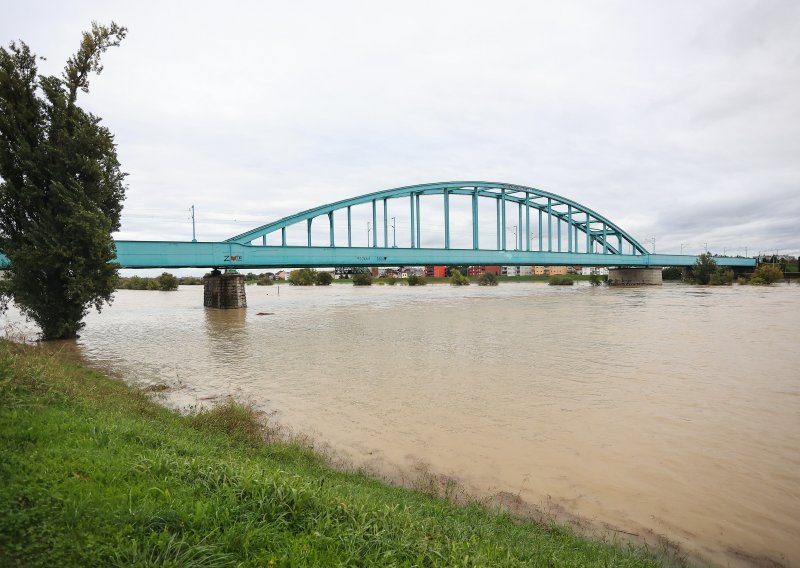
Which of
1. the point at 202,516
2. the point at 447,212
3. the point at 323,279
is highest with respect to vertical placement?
the point at 447,212

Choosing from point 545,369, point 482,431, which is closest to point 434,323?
point 545,369

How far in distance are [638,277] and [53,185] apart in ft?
320

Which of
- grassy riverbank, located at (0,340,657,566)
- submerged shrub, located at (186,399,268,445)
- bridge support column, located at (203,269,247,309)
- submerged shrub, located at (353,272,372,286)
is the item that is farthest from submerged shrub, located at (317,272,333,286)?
grassy riverbank, located at (0,340,657,566)

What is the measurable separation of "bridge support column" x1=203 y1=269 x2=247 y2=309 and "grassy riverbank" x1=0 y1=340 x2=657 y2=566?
36470mm

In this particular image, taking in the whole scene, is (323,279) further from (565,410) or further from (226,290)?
(565,410)

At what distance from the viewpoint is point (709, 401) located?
993 centimetres

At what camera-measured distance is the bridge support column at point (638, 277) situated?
88500 mm

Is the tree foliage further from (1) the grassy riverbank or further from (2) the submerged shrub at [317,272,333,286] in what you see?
(1) the grassy riverbank

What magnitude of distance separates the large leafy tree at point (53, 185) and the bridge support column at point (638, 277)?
95357mm

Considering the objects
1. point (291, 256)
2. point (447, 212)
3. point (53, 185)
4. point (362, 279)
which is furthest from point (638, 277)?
point (53, 185)

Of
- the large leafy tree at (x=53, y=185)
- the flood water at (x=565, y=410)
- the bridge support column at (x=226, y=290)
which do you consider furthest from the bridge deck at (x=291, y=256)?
the large leafy tree at (x=53, y=185)

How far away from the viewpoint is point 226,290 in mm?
40281

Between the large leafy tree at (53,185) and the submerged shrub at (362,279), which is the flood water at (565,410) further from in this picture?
the submerged shrub at (362,279)

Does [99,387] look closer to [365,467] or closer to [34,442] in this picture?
[34,442]
